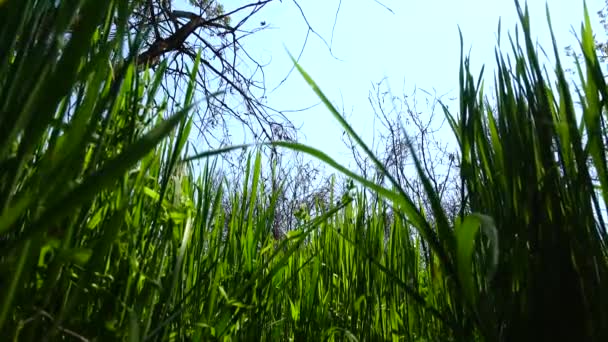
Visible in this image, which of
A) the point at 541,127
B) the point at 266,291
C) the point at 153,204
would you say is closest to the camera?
the point at 541,127

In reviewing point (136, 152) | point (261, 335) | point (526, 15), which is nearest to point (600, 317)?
point (526, 15)

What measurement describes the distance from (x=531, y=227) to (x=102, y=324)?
0.52m

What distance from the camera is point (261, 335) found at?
1.33m

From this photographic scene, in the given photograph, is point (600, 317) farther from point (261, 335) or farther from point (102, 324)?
point (261, 335)

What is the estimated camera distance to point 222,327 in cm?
98

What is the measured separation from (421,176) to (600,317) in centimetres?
22

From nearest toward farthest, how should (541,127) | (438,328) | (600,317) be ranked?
(600,317)
(541,127)
(438,328)

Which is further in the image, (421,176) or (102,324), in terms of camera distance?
(102,324)

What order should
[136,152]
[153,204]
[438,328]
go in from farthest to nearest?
1. [438,328]
2. [153,204]
3. [136,152]

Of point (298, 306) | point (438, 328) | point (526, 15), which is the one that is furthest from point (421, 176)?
point (298, 306)

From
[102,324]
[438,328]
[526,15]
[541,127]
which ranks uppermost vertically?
[526,15]

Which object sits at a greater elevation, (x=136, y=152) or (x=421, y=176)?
(x=421, y=176)

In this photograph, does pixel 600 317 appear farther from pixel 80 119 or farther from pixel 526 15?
pixel 80 119

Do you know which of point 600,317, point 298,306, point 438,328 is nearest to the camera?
point 600,317
